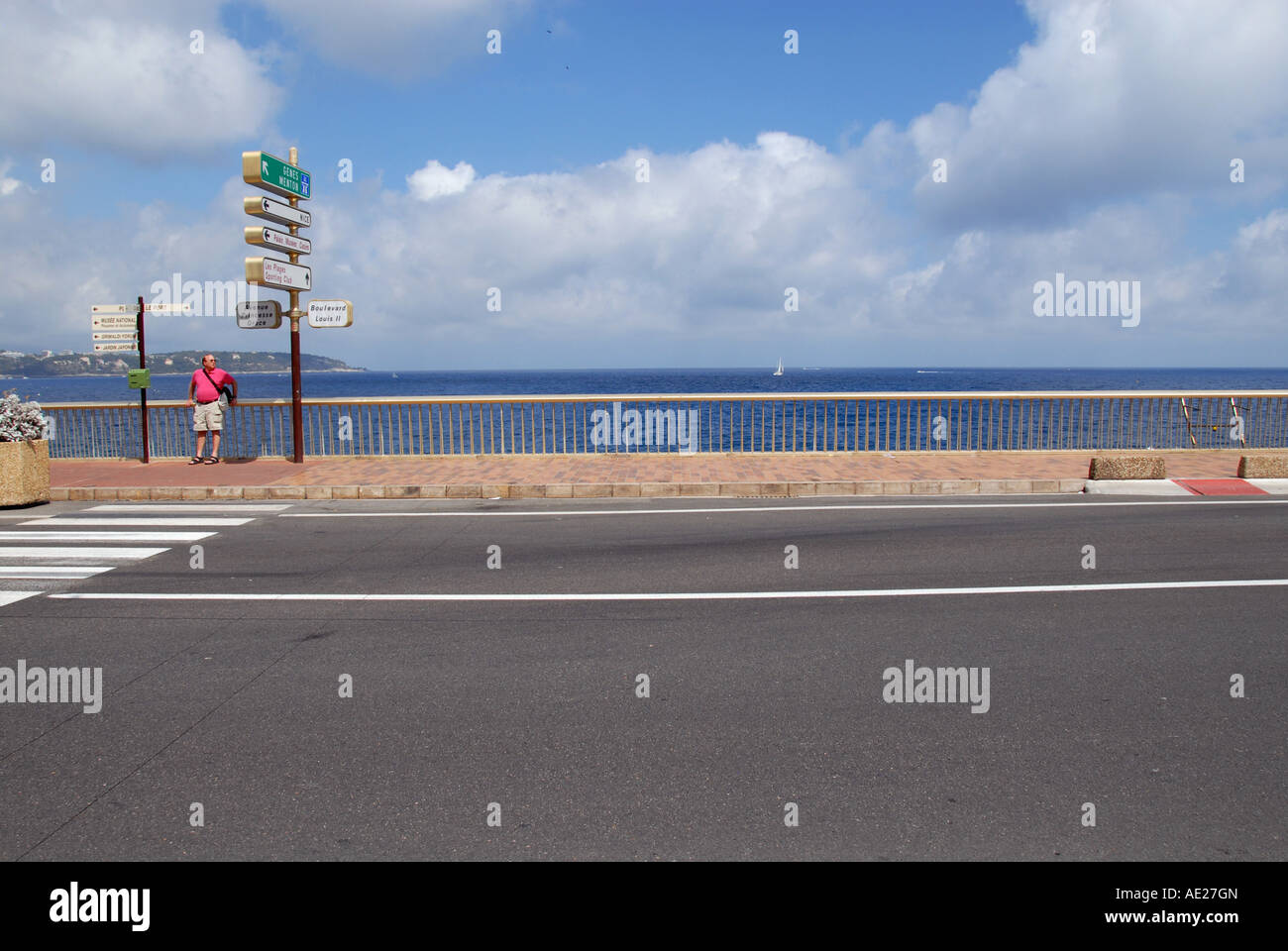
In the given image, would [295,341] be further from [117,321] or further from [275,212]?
[117,321]

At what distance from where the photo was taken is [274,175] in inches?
579

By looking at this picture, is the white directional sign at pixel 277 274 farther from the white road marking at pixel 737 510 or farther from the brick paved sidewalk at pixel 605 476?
the white road marking at pixel 737 510

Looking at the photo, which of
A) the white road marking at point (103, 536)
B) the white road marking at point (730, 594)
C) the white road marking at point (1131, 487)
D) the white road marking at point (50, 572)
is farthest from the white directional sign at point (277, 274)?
the white road marking at point (1131, 487)

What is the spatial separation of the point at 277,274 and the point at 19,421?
444 centimetres

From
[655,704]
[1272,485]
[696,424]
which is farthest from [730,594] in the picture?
[696,424]

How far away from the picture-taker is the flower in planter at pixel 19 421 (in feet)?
38.4

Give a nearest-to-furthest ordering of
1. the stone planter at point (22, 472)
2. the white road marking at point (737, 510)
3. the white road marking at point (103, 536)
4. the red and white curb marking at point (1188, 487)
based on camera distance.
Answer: the white road marking at point (103, 536) < the white road marking at point (737, 510) < the stone planter at point (22, 472) < the red and white curb marking at point (1188, 487)

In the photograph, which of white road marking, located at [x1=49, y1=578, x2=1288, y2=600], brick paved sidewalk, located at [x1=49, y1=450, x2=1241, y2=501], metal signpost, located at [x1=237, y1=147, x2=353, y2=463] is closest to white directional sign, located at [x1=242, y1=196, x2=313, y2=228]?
metal signpost, located at [x1=237, y1=147, x2=353, y2=463]

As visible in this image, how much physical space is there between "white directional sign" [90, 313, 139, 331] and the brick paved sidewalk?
7.93ft

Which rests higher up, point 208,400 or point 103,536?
point 208,400

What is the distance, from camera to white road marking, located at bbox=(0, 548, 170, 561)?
28.6 feet

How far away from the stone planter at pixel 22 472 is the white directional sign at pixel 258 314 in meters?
4.04
